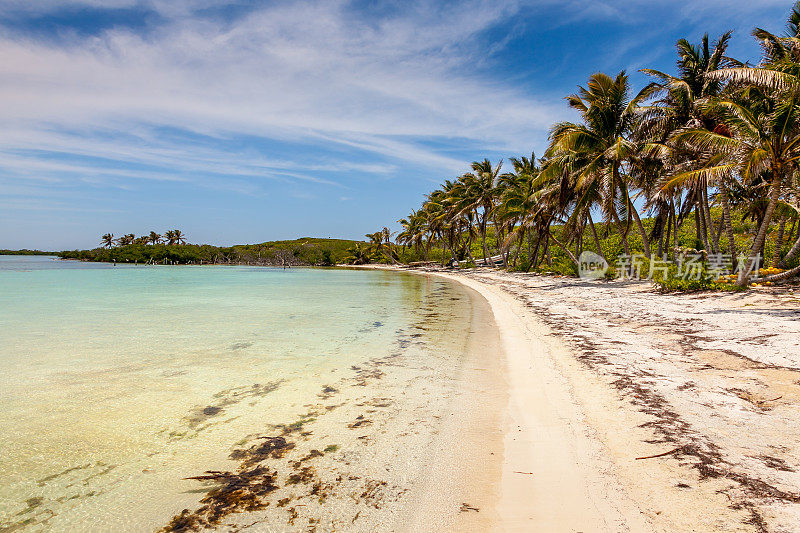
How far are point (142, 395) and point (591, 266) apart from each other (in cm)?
2460

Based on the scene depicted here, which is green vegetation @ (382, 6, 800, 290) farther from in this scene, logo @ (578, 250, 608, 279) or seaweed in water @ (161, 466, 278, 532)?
seaweed in water @ (161, 466, 278, 532)

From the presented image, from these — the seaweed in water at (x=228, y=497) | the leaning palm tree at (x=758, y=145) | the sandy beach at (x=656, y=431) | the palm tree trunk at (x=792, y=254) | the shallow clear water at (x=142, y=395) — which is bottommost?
the shallow clear water at (x=142, y=395)

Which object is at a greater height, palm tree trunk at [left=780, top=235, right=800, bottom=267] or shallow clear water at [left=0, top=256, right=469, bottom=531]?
palm tree trunk at [left=780, top=235, right=800, bottom=267]

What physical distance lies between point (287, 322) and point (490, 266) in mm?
34744

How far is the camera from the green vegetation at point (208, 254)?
88.2 m

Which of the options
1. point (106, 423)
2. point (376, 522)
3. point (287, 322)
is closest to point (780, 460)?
point (376, 522)

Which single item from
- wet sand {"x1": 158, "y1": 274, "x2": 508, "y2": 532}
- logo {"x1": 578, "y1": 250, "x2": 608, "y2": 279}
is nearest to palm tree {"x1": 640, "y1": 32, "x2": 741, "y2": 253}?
logo {"x1": 578, "y1": 250, "x2": 608, "y2": 279}

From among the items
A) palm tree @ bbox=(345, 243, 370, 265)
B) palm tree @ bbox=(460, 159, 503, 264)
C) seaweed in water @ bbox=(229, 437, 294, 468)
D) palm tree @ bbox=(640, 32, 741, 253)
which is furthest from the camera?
palm tree @ bbox=(345, 243, 370, 265)

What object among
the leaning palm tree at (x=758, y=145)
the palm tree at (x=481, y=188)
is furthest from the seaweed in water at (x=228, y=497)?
the palm tree at (x=481, y=188)

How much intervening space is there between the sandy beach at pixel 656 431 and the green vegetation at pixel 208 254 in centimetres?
7980

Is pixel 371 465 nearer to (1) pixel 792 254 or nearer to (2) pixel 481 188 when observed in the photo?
(1) pixel 792 254

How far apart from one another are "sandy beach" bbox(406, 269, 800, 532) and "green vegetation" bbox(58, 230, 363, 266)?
7980 centimetres

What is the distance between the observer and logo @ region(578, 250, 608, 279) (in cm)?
2170

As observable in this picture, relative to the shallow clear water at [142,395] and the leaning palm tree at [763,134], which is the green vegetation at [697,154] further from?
the shallow clear water at [142,395]
